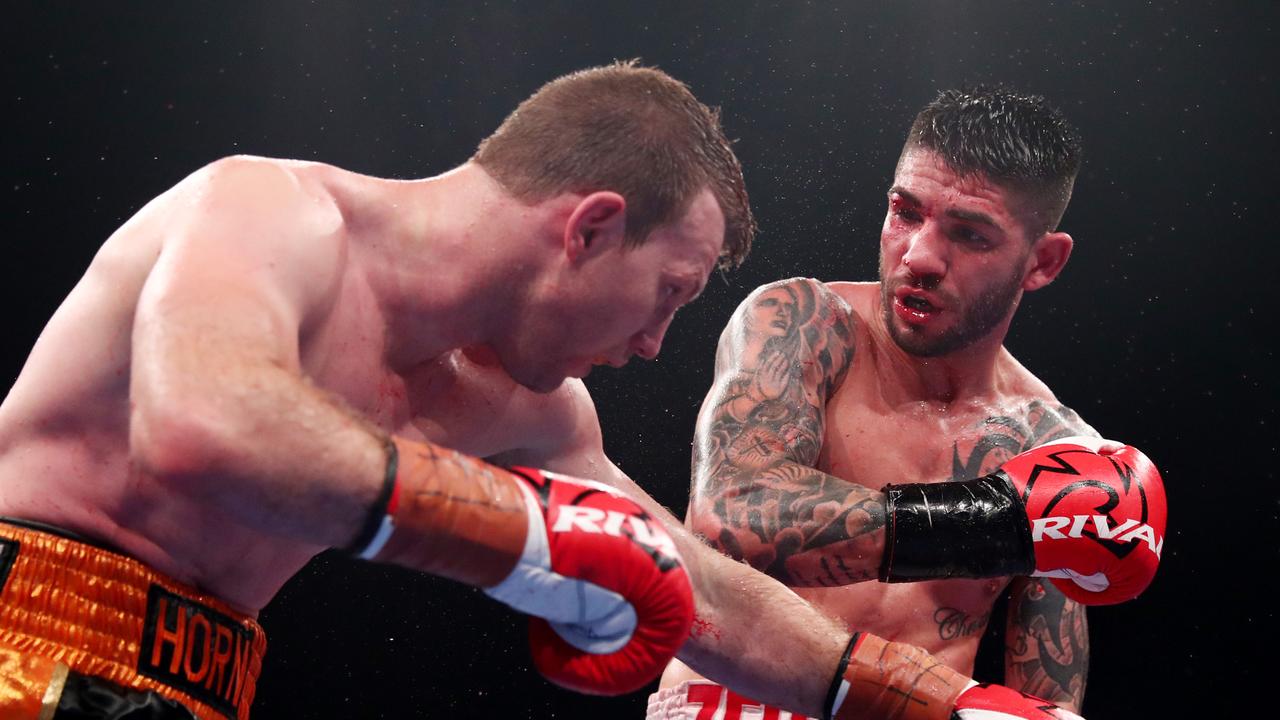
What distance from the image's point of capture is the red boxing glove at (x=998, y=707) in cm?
163

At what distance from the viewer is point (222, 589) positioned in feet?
5.09

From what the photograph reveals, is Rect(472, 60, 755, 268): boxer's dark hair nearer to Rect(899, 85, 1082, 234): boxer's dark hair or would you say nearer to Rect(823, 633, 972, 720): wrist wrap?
Rect(823, 633, 972, 720): wrist wrap

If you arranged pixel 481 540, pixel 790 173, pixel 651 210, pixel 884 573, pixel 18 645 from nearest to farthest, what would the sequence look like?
pixel 481 540 < pixel 18 645 < pixel 651 210 < pixel 884 573 < pixel 790 173

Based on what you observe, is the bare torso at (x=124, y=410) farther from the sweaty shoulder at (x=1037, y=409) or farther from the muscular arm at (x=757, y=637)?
the sweaty shoulder at (x=1037, y=409)

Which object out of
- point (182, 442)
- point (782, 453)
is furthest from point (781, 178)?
point (182, 442)

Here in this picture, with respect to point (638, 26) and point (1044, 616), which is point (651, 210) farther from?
point (638, 26)

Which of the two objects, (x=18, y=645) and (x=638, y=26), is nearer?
(x=18, y=645)

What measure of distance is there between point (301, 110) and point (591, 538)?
97.5 inches

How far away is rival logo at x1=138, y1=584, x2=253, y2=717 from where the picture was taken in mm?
1432

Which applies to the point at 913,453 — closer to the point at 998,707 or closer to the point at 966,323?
the point at 966,323

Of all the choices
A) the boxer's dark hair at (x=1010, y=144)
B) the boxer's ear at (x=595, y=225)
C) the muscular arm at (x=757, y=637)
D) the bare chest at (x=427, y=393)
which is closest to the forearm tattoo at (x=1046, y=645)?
the boxer's dark hair at (x=1010, y=144)

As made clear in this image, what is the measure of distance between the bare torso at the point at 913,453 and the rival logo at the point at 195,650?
102cm

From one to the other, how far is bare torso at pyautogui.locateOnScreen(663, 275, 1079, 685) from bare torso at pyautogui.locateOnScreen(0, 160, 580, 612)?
3.55 ft

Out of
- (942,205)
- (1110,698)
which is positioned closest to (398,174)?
→ (942,205)
